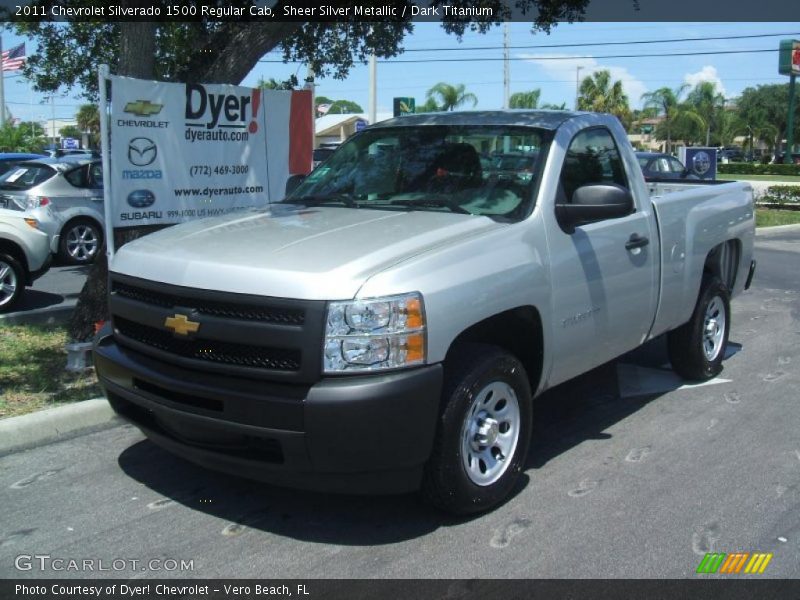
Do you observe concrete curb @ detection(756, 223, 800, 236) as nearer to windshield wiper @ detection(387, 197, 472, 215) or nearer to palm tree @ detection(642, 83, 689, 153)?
windshield wiper @ detection(387, 197, 472, 215)

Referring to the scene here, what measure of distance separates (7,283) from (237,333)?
Answer: 630 centimetres

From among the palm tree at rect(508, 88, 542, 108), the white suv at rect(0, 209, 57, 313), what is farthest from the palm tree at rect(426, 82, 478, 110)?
the white suv at rect(0, 209, 57, 313)

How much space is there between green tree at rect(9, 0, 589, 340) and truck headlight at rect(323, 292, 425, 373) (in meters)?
3.90

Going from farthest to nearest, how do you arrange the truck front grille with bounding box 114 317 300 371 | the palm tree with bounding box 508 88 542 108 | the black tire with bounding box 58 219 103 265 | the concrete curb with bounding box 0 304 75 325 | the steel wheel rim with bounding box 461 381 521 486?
1. the palm tree with bounding box 508 88 542 108
2. the black tire with bounding box 58 219 103 265
3. the concrete curb with bounding box 0 304 75 325
4. the steel wheel rim with bounding box 461 381 521 486
5. the truck front grille with bounding box 114 317 300 371

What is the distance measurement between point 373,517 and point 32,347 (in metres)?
4.07

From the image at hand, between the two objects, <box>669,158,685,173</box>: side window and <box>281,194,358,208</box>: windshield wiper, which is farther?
<box>669,158,685,173</box>: side window

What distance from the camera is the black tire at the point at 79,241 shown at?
41.4ft

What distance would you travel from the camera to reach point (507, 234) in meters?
4.18

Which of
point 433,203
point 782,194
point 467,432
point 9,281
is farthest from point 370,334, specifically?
point 782,194

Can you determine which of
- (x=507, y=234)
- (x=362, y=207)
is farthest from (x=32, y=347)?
(x=507, y=234)

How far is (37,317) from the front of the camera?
25.8 ft

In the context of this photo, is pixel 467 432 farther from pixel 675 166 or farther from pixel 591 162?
pixel 675 166

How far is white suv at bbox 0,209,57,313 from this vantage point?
8773 mm

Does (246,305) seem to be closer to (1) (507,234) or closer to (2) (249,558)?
(2) (249,558)
